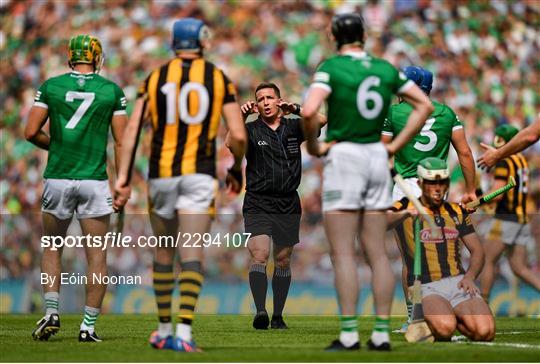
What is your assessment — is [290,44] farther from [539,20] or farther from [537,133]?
[537,133]

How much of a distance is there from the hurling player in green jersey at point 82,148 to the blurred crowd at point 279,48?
895 centimetres

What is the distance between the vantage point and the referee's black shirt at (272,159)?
412 inches

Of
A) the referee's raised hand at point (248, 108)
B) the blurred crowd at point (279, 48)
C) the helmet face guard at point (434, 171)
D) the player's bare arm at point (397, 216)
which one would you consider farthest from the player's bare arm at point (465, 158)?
the blurred crowd at point (279, 48)

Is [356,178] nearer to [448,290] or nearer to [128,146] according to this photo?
[128,146]

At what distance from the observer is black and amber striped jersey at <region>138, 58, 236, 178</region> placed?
6996 millimetres

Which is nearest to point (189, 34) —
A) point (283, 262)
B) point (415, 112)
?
point (415, 112)

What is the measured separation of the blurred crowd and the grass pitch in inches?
288

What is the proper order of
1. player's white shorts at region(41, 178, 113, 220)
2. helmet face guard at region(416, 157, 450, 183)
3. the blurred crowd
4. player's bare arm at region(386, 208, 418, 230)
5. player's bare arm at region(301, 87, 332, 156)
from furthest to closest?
1. the blurred crowd
2. player's bare arm at region(386, 208, 418, 230)
3. helmet face guard at region(416, 157, 450, 183)
4. player's white shorts at region(41, 178, 113, 220)
5. player's bare arm at region(301, 87, 332, 156)

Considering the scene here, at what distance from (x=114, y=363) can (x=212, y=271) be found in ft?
27.8

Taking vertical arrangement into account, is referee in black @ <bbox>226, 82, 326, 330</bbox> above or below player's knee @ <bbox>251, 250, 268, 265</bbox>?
above

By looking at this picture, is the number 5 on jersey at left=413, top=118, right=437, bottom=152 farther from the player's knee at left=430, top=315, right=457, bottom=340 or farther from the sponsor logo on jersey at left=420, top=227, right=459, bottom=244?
the player's knee at left=430, top=315, right=457, bottom=340

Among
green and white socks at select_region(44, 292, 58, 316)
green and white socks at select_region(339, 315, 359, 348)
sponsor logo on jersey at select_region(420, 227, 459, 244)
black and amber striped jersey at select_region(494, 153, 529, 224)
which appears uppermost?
black and amber striped jersey at select_region(494, 153, 529, 224)

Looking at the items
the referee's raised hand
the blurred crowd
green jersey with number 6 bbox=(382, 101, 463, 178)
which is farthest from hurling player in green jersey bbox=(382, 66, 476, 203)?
the blurred crowd

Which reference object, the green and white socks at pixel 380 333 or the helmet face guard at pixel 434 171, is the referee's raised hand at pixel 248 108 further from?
the green and white socks at pixel 380 333
